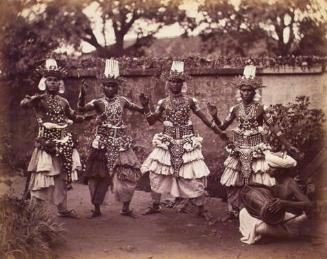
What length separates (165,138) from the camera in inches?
275

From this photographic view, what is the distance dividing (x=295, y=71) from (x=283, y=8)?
1533 mm

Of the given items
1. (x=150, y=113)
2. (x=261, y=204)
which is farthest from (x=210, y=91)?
(x=261, y=204)

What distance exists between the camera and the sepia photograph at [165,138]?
588cm

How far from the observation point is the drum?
5.80m

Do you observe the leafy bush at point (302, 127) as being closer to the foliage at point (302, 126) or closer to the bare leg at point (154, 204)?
the foliage at point (302, 126)

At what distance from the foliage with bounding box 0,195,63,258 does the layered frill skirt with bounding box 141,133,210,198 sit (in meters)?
1.73

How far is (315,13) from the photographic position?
675 centimetres

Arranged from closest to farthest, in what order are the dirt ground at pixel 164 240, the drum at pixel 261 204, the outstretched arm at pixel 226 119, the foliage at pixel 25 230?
1. the foliage at pixel 25 230
2. the dirt ground at pixel 164 240
3. the drum at pixel 261 204
4. the outstretched arm at pixel 226 119

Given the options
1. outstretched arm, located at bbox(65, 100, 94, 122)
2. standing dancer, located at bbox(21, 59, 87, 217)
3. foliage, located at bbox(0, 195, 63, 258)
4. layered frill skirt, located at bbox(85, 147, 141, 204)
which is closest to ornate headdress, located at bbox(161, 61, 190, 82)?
layered frill skirt, located at bbox(85, 147, 141, 204)

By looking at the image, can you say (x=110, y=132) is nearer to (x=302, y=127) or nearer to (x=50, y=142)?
(x=50, y=142)

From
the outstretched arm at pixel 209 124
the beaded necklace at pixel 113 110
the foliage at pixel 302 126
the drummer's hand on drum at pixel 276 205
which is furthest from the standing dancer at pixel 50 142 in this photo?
the foliage at pixel 302 126

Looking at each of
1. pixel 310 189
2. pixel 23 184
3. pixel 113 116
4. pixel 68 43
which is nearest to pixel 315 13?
pixel 310 189

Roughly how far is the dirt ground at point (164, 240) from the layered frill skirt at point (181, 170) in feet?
1.34

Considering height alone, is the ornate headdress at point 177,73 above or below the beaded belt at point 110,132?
Answer: above
